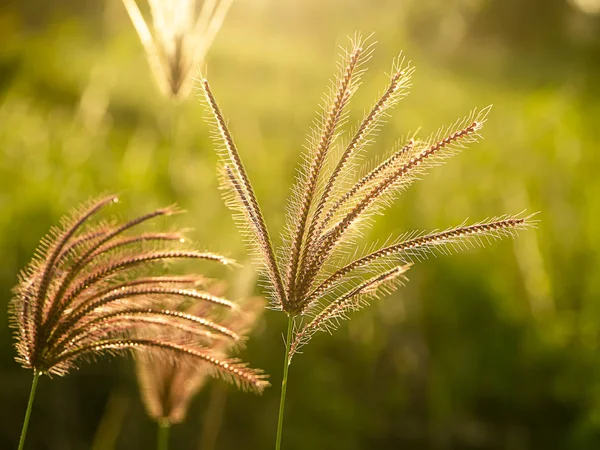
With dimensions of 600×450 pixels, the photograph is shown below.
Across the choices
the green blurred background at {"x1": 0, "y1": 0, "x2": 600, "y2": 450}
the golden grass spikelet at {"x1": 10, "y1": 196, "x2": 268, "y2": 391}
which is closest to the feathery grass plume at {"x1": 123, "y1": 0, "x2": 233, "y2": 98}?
the green blurred background at {"x1": 0, "y1": 0, "x2": 600, "y2": 450}

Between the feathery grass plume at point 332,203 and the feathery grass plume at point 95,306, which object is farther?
the feathery grass plume at point 95,306

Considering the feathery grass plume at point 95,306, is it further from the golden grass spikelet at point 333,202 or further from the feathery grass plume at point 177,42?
the feathery grass plume at point 177,42

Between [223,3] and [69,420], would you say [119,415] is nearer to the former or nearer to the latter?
[69,420]

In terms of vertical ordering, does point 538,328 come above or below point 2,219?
below

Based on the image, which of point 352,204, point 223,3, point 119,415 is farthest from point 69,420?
point 352,204

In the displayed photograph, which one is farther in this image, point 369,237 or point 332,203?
point 369,237

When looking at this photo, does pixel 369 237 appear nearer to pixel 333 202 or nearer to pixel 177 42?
pixel 177 42

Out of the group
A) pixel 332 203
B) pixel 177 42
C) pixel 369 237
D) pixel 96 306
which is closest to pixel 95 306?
pixel 96 306

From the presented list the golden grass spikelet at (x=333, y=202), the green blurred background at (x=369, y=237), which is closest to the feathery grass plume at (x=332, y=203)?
the golden grass spikelet at (x=333, y=202)
